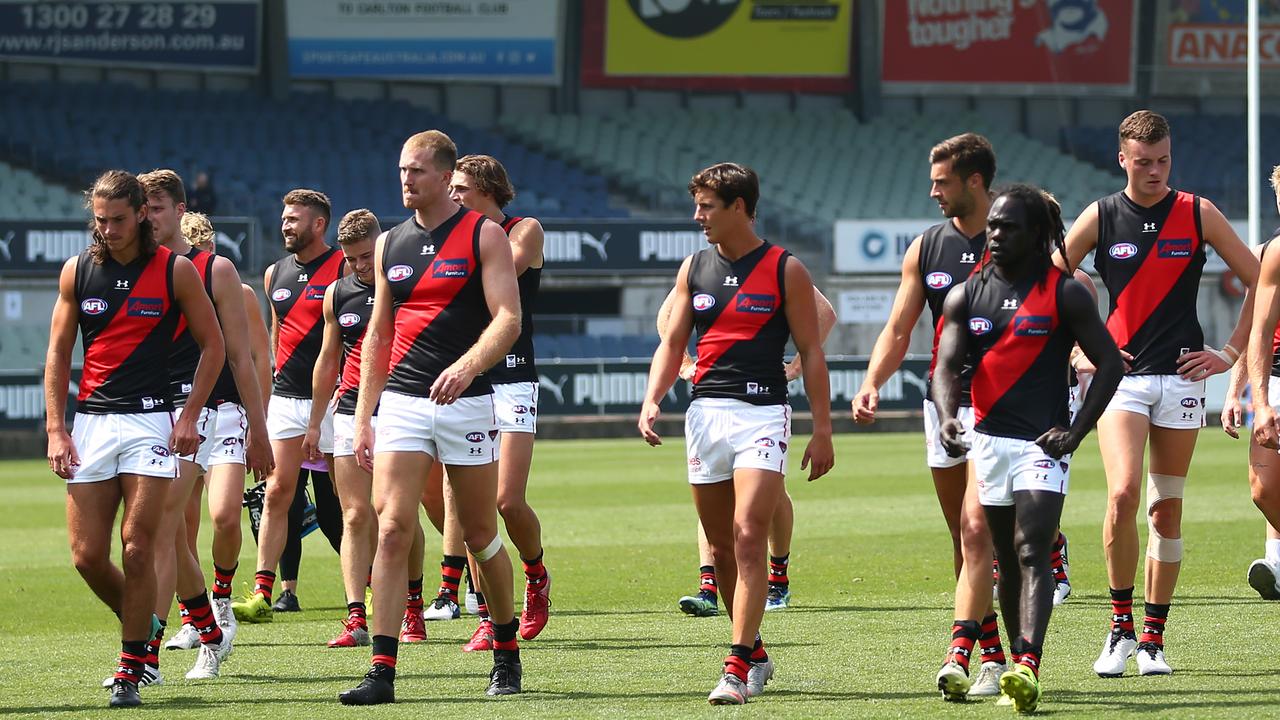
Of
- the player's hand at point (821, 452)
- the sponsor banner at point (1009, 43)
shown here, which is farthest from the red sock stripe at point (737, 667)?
the sponsor banner at point (1009, 43)

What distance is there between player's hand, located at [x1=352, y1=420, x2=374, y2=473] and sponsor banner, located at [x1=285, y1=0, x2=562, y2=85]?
34.2 meters

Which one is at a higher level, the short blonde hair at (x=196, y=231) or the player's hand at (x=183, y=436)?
the short blonde hair at (x=196, y=231)

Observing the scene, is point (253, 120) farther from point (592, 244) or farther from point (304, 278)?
point (304, 278)

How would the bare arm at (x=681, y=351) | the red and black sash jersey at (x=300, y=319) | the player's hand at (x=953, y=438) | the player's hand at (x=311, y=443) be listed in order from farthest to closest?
1. the red and black sash jersey at (x=300, y=319)
2. the player's hand at (x=311, y=443)
3. the bare arm at (x=681, y=351)
4. the player's hand at (x=953, y=438)

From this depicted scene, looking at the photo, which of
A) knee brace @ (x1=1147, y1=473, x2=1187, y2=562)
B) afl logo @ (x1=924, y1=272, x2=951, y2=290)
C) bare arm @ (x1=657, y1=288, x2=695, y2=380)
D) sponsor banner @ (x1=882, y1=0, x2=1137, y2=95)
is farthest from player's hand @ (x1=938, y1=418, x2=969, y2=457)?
sponsor banner @ (x1=882, y1=0, x2=1137, y2=95)

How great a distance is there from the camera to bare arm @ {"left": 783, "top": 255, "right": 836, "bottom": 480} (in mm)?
7180

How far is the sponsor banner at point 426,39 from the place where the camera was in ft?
132

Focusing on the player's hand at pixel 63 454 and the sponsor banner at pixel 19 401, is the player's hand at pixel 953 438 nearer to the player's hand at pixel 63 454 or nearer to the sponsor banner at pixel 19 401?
the player's hand at pixel 63 454

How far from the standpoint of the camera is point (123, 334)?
748 cm

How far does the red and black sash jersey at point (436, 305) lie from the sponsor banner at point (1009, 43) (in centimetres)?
3737

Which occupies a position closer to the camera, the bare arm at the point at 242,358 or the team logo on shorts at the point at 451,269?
the team logo on shorts at the point at 451,269

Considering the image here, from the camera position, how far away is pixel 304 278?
10.5 m

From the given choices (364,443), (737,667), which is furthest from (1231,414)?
(364,443)

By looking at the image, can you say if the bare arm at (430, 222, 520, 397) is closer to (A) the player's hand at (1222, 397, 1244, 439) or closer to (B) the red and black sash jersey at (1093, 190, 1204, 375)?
(B) the red and black sash jersey at (1093, 190, 1204, 375)
